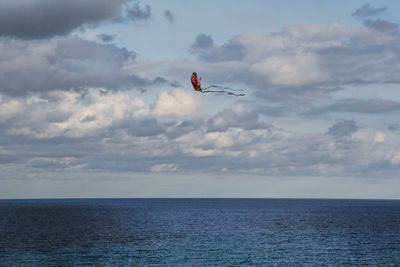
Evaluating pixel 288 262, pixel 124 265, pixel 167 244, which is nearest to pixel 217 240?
pixel 167 244

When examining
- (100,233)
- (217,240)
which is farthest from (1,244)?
(217,240)

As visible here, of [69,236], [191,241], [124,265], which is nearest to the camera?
[124,265]

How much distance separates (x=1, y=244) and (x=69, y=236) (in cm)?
1971

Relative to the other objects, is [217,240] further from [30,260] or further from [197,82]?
[197,82]

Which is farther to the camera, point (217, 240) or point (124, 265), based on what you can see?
point (217, 240)

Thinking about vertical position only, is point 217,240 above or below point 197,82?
below

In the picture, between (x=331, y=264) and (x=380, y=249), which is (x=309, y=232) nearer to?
(x=380, y=249)

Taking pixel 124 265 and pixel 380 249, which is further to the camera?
pixel 380 249

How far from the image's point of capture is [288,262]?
78.2 m

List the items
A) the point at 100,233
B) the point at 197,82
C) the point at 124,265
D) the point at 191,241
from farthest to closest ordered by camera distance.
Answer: the point at 100,233, the point at 191,241, the point at 124,265, the point at 197,82

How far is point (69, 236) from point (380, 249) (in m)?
74.1

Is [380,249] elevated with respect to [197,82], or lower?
lower

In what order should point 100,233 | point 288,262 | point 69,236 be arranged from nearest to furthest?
point 288,262 < point 69,236 < point 100,233

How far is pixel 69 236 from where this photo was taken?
114 m
